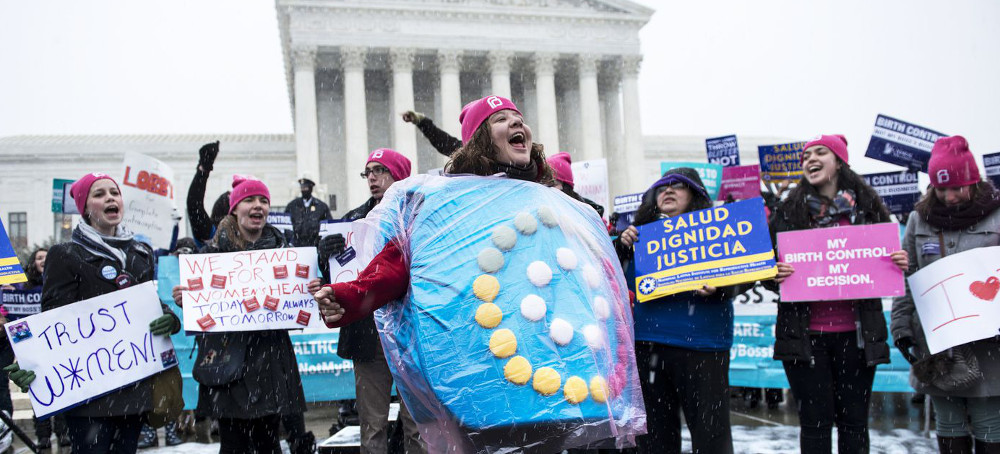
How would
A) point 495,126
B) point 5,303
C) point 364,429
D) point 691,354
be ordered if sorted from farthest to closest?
point 5,303 < point 364,429 < point 691,354 < point 495,126

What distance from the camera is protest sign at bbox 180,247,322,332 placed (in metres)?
4.37

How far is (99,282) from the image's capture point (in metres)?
3.95

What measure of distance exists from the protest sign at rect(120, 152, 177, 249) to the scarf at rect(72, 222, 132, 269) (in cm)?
488

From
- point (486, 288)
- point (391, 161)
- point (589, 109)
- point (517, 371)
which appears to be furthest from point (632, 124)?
point (517, 371)

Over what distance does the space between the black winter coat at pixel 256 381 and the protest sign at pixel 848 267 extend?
2846mm

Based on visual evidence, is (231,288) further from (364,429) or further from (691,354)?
(691,354)

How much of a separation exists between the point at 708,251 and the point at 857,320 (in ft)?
3.09

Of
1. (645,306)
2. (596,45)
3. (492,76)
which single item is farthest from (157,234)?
(596,45)

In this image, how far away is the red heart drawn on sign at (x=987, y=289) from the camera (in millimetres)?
4039

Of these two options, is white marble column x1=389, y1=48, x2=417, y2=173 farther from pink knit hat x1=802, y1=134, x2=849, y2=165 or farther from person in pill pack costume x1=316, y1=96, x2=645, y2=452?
person in pill pack costume x1=316, y1=96, x2=645, y2=452

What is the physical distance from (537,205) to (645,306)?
1.88 m

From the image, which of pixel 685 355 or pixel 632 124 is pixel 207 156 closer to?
pixel 685 355

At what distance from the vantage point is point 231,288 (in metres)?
4.47

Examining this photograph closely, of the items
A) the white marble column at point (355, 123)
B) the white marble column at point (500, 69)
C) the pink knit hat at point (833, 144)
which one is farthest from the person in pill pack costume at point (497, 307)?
the white marble column at point (500, 69)
